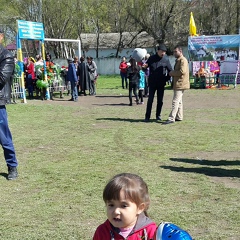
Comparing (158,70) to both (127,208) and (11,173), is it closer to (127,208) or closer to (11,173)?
(11,173)

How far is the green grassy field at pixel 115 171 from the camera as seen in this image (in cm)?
436

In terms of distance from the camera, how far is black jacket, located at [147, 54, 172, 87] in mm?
10820

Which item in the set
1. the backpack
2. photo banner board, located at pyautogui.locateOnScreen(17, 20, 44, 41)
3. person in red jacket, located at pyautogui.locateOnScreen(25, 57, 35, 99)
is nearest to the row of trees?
person in red jacket, located at pyautogui.locateOnScreen(25, 57, 35, 99)

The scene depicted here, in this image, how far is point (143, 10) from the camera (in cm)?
4238

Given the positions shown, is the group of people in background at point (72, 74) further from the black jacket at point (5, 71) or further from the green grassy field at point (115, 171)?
the black jacket at point (5, 71)

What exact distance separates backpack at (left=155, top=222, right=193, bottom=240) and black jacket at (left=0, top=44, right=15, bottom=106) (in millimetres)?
4052

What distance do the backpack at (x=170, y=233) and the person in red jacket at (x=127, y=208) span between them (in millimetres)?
296

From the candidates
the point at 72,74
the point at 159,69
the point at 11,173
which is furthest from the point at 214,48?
the point at 11,173

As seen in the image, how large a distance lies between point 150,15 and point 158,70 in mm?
33101

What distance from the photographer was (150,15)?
1677 inches

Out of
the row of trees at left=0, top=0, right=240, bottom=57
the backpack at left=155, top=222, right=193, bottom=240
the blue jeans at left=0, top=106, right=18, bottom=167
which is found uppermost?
the row of trees at left=0, top=0, right=240, bottom=57

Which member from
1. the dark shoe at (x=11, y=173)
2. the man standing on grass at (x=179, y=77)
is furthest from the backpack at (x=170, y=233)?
the man standing on grass at (x=179, y=77)

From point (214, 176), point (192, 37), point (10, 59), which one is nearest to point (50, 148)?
point (10, 59)

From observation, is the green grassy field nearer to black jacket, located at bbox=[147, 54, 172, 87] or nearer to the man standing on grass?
the man standing on grass
